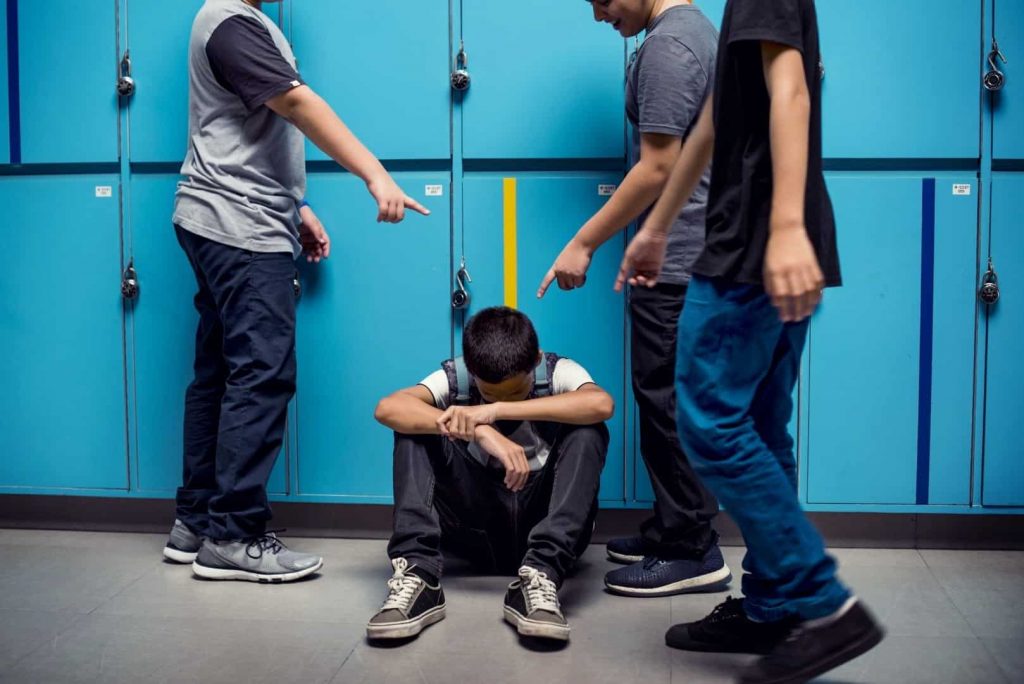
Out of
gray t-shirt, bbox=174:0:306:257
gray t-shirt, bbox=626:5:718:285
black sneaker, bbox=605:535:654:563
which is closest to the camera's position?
gray t-shirt, bbox=626:5:718:285

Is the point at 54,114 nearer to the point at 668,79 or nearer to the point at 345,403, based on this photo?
the point at 345,403

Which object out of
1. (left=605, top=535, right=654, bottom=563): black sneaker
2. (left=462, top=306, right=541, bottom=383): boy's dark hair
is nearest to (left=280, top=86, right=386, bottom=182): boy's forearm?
(left=462, top=306, right=541, bottom=383): boy's dark hair

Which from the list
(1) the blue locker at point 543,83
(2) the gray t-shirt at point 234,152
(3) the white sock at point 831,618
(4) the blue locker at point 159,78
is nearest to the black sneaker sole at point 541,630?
(3) the white sock at point 831,618

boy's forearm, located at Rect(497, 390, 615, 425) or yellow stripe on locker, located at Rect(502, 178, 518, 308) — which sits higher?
yellow stripe on locker, located at Rect(502, 178, 518, 308)

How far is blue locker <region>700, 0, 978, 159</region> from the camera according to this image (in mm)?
2734

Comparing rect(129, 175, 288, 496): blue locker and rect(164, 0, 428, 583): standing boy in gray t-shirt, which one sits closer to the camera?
rect(164, 0, 428, 583): standing boy in gray t-shirt

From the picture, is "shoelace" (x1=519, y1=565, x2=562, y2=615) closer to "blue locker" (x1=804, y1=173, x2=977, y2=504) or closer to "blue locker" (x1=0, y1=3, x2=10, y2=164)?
"blue locker" (x1=804, y1=173, x2=977, y2=504)

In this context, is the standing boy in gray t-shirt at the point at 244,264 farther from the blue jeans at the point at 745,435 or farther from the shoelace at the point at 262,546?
the blue jeans at the point at 745,435

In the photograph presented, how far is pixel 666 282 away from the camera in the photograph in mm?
2410

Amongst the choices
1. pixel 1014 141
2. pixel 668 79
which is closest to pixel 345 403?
pixel 668 79

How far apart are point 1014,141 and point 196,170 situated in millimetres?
2111

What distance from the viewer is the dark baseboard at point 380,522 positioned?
2.85 m

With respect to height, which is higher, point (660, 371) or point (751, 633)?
point (660, 371)

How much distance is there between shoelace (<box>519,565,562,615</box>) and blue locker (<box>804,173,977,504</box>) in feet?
3.16
